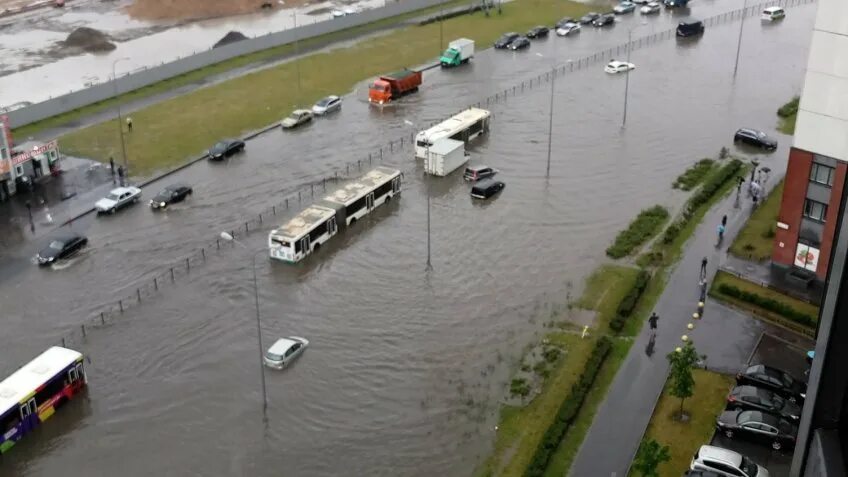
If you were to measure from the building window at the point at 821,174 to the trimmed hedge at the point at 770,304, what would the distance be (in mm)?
5737

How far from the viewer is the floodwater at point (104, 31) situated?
8106 cm

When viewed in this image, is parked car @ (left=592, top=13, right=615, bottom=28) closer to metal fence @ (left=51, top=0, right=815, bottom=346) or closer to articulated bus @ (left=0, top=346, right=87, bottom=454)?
metal fence @ (left=51, top=0, right=815, bottom=346)

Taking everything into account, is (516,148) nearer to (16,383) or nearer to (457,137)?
(457,137)

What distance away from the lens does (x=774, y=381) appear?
107ft

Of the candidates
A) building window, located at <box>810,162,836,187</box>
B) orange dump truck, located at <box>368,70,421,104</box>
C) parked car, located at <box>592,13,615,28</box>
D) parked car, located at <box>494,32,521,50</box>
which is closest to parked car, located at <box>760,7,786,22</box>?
parked car, located at <box>592,13,615,28</box>

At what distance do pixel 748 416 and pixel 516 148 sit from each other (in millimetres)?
32007

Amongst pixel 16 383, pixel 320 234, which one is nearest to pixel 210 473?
pixel 16 383

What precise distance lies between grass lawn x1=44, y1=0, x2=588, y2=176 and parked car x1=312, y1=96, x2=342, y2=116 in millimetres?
2577

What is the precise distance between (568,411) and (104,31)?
279ft

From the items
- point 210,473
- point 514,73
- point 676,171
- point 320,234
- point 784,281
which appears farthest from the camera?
point 514,73

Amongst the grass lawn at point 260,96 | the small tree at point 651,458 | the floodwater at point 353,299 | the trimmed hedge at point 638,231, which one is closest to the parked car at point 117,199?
the floodwater at point 353,299

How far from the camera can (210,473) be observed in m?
30.1

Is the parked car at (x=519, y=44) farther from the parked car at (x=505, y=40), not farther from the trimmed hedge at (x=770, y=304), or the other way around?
the trimmed hedge at (x=770, y=304)

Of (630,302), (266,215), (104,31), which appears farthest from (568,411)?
(104,31)
